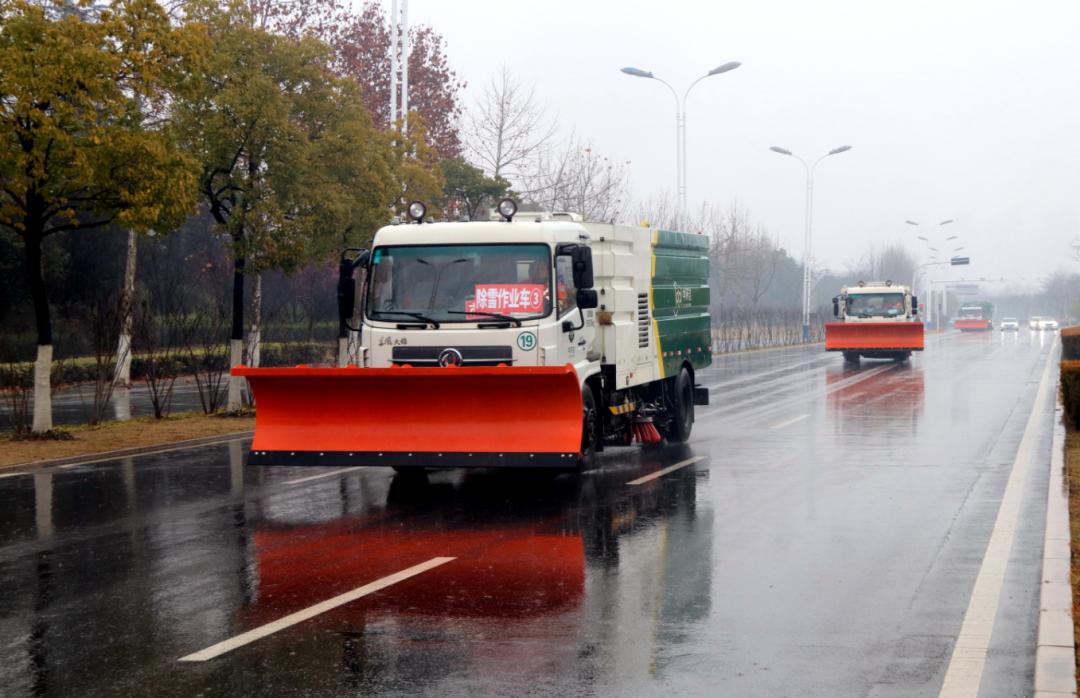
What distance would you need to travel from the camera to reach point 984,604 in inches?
292

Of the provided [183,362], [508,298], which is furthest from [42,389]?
[183,362]

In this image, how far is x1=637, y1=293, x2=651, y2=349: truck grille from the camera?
14.9m

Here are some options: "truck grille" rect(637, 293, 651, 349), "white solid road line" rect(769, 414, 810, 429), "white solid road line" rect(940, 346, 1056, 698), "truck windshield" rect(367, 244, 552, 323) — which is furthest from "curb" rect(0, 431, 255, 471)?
"white solid road line" rect(940, 346, 1056, 698)

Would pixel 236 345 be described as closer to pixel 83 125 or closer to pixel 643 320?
pixel 83 125

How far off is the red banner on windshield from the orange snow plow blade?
36.8 inches

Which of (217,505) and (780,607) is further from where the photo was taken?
(217,505)

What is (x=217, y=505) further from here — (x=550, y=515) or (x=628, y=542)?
(x=628, y=542)

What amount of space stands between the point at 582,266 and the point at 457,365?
160 cm

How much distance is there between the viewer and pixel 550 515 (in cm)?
1096

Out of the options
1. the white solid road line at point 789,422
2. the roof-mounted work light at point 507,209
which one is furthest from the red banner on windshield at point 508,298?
the white solid road line at point 789,422

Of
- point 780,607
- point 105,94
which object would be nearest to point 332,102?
point 105,94

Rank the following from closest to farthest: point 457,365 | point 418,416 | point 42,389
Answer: point 418,416
point 457,365
point 42,389

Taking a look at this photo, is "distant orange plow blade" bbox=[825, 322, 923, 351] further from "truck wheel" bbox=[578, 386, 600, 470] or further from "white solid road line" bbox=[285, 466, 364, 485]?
"truck wheel" bbox=[578, 386, 600, 470]

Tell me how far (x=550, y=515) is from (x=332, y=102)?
12.8 metres
